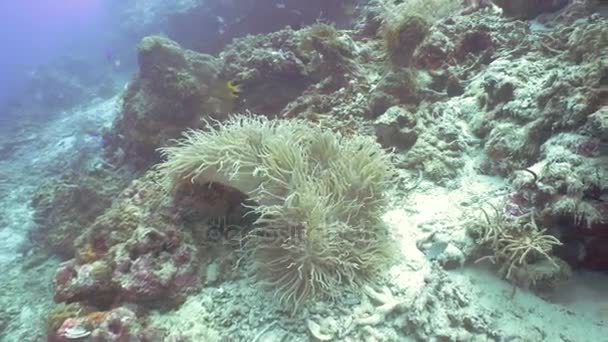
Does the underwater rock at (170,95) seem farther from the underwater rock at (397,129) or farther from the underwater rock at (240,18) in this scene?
the underwater rock at (397,129)

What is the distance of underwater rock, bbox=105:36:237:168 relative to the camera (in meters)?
5.93

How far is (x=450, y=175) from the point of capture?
3.35 metres

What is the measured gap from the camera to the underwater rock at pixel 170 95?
5926 mm

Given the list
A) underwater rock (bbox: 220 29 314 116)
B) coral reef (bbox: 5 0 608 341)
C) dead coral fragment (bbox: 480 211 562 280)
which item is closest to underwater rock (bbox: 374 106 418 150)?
coral reef (bbox: 5 0 608 341)

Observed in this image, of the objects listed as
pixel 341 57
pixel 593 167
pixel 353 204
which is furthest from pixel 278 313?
pixel 341 57

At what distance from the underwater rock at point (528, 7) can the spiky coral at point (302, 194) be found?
3182mm

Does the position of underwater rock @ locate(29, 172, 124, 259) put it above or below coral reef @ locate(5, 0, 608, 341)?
above

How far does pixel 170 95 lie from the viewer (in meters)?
6.07

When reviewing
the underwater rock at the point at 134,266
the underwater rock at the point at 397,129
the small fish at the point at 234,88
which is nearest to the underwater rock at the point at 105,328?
the underwater rock at the point at 134,266

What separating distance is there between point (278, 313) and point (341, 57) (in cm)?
346

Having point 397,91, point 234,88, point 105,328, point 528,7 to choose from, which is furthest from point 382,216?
point 528,7

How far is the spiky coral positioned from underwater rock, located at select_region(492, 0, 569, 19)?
3182mm

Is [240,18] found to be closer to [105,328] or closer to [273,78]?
[273,78]

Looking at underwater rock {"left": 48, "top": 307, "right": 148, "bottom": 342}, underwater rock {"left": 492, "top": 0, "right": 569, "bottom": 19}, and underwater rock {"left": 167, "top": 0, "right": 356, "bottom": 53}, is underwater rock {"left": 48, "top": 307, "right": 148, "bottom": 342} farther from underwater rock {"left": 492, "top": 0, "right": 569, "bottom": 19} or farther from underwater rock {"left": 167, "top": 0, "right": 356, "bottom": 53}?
underwater rock {"left": 167, "top": 0, "right": 356, "bottom": 53}
